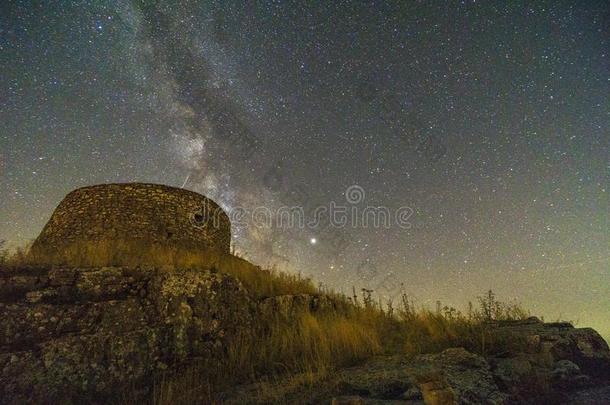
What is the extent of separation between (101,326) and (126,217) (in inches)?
208

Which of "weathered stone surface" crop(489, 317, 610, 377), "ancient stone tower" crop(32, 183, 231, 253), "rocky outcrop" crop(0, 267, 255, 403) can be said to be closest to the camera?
"rocky outcrop" crop(0, 267, 255, 403)

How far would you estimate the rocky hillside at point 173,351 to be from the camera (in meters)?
4.24

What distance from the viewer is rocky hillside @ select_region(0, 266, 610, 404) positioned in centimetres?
424

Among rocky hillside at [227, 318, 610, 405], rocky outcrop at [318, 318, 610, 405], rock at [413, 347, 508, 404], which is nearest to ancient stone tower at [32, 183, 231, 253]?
rocky hillside at [227, 318, 610, 405]

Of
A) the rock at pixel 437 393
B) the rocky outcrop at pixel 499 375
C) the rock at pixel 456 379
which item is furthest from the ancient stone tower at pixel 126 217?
the rock at pixel 437 393

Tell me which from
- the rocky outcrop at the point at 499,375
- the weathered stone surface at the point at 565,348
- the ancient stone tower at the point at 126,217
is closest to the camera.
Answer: the rocky outcrop at the point at 499,375

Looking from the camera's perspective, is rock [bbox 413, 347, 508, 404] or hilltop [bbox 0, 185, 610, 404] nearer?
rock [bbox 413, 347, 508, 404]

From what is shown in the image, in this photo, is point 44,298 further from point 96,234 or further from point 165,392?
point 96,234

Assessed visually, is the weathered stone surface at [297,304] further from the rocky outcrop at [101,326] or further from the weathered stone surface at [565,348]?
the weathered stone surface at [565,348]

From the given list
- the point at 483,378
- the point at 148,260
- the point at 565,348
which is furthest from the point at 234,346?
the point at 565,348

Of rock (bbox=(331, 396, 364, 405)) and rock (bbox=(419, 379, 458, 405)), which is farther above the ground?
rock (bbox=(419, 379, 458, 405))

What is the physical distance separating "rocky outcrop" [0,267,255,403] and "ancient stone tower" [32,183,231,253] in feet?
13.1

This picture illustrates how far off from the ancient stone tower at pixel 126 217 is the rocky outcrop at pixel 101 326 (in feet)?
13.1

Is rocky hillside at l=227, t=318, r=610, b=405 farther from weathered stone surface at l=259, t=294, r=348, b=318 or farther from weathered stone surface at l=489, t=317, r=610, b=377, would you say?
weathered stone surface at l=259, t=294, r=348, b=318
